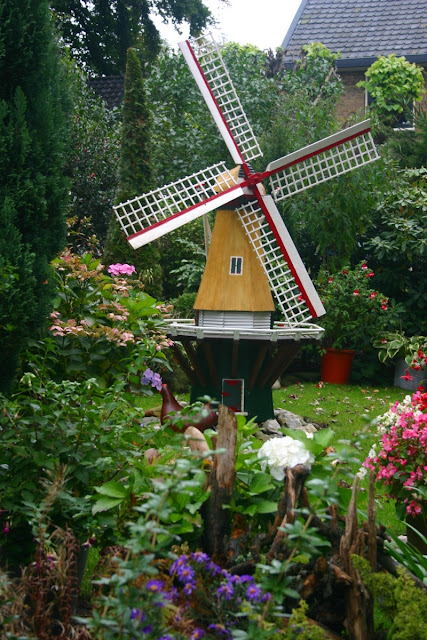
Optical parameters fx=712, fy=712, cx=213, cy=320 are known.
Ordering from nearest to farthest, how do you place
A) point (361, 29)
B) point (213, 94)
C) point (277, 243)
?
point (277, 243)
point (213, 94)
point (361, 29)

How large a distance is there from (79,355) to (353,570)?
2.57 m

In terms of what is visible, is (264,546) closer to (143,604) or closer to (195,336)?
(143,604)

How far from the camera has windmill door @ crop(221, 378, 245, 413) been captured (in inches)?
300

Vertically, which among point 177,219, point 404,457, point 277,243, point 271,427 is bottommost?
point 271,427

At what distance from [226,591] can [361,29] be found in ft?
56.8

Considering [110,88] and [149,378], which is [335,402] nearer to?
[149,378]

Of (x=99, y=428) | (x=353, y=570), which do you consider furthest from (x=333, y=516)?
(x=99, y=428)

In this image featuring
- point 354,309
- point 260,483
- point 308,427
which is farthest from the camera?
point 354,309

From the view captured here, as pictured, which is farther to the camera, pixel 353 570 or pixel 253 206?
pixel 253 206

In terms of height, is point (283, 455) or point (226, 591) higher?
point (283, 455)

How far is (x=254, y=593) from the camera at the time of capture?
2035 millimetres

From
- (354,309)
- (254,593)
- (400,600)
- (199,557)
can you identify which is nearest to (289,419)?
(354,309)

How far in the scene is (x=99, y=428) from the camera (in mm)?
3285

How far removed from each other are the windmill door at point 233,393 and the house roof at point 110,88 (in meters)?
10.9
